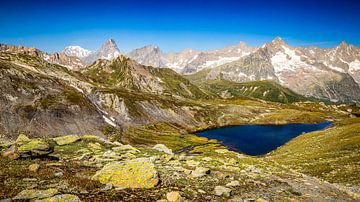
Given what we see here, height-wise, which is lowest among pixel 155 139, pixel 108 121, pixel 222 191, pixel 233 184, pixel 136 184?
pixel 155 139

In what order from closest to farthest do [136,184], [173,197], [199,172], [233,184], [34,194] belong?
[34,194] → [173,197] → [136,184] → [233,184] → [199,172]

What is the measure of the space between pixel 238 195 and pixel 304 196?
944 centimetres

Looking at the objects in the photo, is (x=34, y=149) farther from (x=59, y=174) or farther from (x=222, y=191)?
(x=222, y=191)

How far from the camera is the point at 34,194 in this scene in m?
19.8

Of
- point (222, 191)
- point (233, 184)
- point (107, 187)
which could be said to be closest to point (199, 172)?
point (233, 184)

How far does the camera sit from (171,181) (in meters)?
28.1

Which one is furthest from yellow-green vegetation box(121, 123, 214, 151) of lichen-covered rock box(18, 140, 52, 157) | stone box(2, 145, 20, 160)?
stone box(2, 145, 20, 160)

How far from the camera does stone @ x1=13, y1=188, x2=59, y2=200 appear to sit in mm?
19300

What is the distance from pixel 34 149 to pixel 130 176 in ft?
70.8

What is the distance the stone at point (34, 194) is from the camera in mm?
19300

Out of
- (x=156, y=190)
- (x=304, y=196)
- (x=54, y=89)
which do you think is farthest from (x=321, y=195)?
(x=54, y=89)

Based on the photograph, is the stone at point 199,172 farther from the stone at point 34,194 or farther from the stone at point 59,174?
the stone at point 34,194

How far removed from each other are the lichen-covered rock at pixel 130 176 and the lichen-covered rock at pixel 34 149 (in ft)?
55.9

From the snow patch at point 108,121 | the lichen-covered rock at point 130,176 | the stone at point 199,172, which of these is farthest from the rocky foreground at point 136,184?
the snow patch at point 108,121
